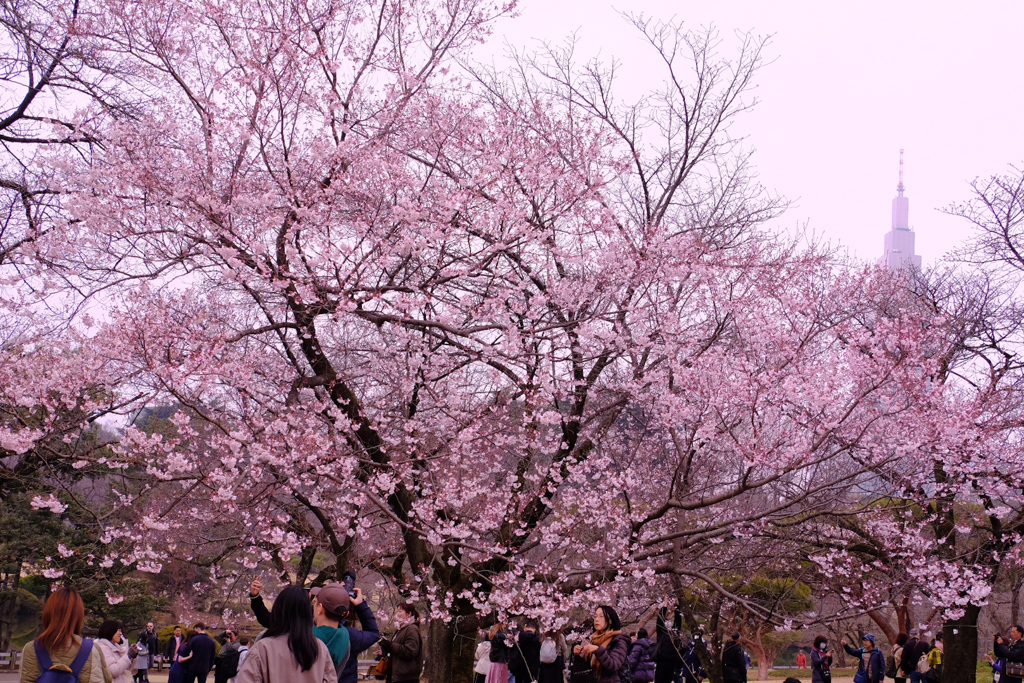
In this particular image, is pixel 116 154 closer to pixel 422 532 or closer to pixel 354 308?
pixel 354 308

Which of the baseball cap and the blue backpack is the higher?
the baseball cap

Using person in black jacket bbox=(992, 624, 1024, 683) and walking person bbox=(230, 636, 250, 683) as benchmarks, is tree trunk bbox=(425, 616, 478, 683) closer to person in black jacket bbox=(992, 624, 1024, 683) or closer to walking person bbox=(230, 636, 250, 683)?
walking person bbox=(230, 636, 250, 683)

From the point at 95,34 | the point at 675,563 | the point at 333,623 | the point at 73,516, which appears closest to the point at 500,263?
the point at 675,563

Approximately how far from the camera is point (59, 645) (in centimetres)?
391

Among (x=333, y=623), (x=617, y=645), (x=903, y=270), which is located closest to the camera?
(x=333, y=623)

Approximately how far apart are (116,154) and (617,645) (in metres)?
6.74

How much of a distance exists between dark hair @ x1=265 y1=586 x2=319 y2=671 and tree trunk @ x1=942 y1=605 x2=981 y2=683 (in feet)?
44.0

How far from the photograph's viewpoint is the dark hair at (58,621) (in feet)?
12.8

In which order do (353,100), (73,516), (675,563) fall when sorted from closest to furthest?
(353,100), (675,563), (73,516)

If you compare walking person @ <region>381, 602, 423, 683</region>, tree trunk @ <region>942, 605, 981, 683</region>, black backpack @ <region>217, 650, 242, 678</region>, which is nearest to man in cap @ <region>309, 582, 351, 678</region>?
walking person @ <region>381, 602, 423, 683</region>

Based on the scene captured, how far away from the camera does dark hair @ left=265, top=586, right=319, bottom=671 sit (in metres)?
3.11

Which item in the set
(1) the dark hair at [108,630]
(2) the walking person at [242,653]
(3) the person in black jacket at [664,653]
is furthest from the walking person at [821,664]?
(1) the dark hair at [108,630]

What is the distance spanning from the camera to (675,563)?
10211 millimetres

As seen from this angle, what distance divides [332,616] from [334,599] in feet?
0.32
